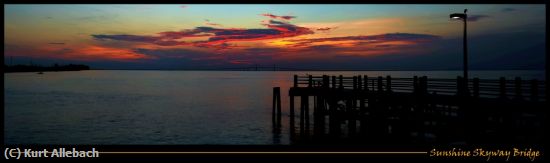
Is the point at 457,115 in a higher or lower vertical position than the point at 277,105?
higher

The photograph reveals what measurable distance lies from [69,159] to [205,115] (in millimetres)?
36578

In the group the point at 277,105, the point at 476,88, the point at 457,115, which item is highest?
the point at 476,88

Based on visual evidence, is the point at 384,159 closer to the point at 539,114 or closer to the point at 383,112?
the point at 539,114

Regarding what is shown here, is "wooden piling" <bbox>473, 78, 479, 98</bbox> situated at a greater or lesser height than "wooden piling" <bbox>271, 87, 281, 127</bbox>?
greater

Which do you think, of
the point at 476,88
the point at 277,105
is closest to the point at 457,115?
the point at 476,88

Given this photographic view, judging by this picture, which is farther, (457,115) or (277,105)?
(277,105)

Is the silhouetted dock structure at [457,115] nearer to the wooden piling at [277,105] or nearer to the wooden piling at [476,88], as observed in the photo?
the wooden piling at [476,88]

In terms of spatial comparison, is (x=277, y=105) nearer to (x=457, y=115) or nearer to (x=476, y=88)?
(x=457, y=115)

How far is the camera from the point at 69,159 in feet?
49.4

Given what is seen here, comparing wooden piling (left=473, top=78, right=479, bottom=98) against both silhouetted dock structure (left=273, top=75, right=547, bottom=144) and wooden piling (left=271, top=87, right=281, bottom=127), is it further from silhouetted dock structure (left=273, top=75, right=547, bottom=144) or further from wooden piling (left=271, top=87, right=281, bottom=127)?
wooden piling (left=271, top=87, right=281, bottom=127)

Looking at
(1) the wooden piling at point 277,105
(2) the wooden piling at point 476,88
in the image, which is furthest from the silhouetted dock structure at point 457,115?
(1) the wooden piling at point 277,105

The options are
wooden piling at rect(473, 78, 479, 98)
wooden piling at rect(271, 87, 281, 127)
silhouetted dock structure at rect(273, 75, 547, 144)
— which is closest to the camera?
silhouetted dock structure at rect(273, 75, 547, 144)

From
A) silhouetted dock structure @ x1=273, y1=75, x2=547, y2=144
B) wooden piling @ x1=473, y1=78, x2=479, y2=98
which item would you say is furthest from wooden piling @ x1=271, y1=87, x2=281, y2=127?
wooden piling @ x1=473, y1=78, x2=479, y2=98
